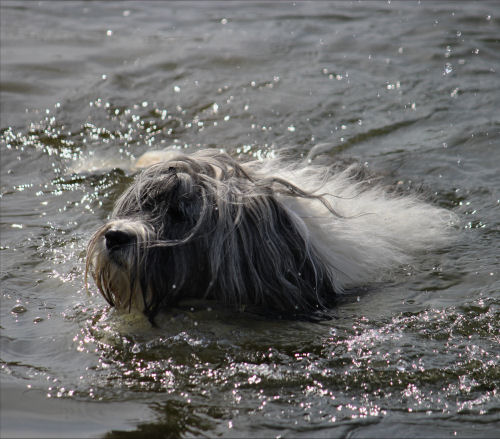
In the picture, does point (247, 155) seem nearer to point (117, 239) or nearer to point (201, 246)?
point (201, 246)

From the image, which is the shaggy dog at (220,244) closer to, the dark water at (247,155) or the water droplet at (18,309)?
the dark water at (247,155)

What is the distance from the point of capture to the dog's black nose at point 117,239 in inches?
160

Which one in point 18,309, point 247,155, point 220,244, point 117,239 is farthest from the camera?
point 247,155

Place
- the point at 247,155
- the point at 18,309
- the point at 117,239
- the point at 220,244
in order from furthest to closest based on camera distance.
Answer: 1. the point at 247,155
2. the point at 18,309
3. the point at 220,244
4. the point at 117,239

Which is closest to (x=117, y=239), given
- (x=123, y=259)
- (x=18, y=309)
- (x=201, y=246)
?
(x=123, y=259)

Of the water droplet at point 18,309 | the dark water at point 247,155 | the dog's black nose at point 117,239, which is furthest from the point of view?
the water droplet at point 18,309

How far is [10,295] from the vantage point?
186 inches

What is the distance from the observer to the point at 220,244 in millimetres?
4246

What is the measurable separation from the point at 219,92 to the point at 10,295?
3.91 metres

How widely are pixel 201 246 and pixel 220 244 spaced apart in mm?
99

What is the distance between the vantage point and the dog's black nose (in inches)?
160

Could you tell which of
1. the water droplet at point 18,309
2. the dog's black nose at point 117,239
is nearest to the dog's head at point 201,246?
the dog's black nose at point 117,239

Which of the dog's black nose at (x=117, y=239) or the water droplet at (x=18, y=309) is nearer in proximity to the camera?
the dog's black nose at (x=117, y=239)

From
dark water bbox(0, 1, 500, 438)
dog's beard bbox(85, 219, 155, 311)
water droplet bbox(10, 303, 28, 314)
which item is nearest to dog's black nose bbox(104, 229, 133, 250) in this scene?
dog's beard bbox(85, 219, 155, 311)
